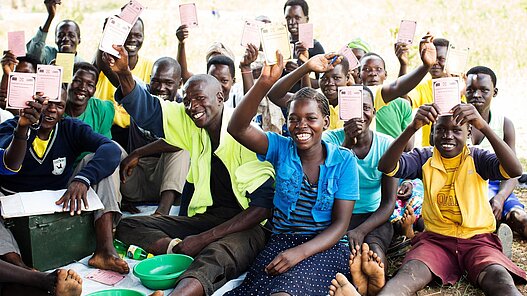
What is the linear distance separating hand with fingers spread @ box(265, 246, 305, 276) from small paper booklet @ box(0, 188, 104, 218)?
107cm

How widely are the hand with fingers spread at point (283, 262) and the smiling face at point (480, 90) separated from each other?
181 cm

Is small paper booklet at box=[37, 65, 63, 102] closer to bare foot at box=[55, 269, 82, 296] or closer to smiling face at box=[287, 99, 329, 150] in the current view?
bare foot at box=[55, 269, 82, 296]

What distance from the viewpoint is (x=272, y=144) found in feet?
9.19

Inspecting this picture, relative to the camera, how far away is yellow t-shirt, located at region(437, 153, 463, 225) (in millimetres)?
2865

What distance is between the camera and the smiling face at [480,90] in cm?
358

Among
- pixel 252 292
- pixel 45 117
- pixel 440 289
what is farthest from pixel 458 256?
pixel 45 117

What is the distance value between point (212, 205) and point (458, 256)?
1376 millimetres

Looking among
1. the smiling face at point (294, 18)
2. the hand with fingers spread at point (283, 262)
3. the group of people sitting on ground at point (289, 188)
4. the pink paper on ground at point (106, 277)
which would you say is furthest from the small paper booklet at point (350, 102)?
the smiling face at point (294, 18)

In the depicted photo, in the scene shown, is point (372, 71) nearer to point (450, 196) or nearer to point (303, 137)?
point (450, 196)

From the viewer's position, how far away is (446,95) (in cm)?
271

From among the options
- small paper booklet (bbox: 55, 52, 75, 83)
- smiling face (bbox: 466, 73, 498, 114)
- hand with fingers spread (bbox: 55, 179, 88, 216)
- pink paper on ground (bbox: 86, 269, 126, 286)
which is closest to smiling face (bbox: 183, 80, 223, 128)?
hand with fingers spread (bbox: 55, 179, 88, 216)

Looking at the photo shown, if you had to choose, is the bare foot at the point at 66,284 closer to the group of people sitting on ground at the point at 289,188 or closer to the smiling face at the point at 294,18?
the group of people sitting on ground at the point at 289,188

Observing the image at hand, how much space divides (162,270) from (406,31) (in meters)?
2.55

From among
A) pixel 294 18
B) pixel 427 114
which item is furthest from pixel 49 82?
pixel 294 18
